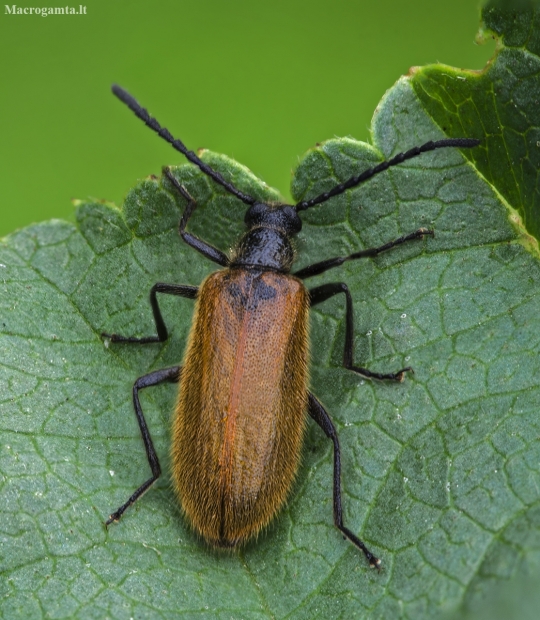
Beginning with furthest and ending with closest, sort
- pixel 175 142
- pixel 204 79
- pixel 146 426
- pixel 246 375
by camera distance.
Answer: pixel 204 79, pixel 175 142, pixel 146 426, pixel 246 375

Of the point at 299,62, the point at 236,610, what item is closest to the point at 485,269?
the point at 236,610

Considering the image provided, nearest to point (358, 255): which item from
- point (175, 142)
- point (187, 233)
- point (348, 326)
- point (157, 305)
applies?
point (348, 326)

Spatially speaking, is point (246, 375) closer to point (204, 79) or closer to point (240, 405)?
point (240, 405)

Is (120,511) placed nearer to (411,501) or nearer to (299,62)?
(411,501)

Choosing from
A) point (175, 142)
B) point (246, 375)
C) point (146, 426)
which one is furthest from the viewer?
point (175, 142)

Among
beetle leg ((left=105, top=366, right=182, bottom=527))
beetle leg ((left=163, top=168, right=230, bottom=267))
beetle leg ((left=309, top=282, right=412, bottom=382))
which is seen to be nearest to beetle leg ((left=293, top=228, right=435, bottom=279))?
beetle leg ((left=309, top=282, right=412, bottom=382))

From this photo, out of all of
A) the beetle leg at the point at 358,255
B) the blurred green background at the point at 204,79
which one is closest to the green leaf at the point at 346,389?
the beetle leg at the point at 358,255
